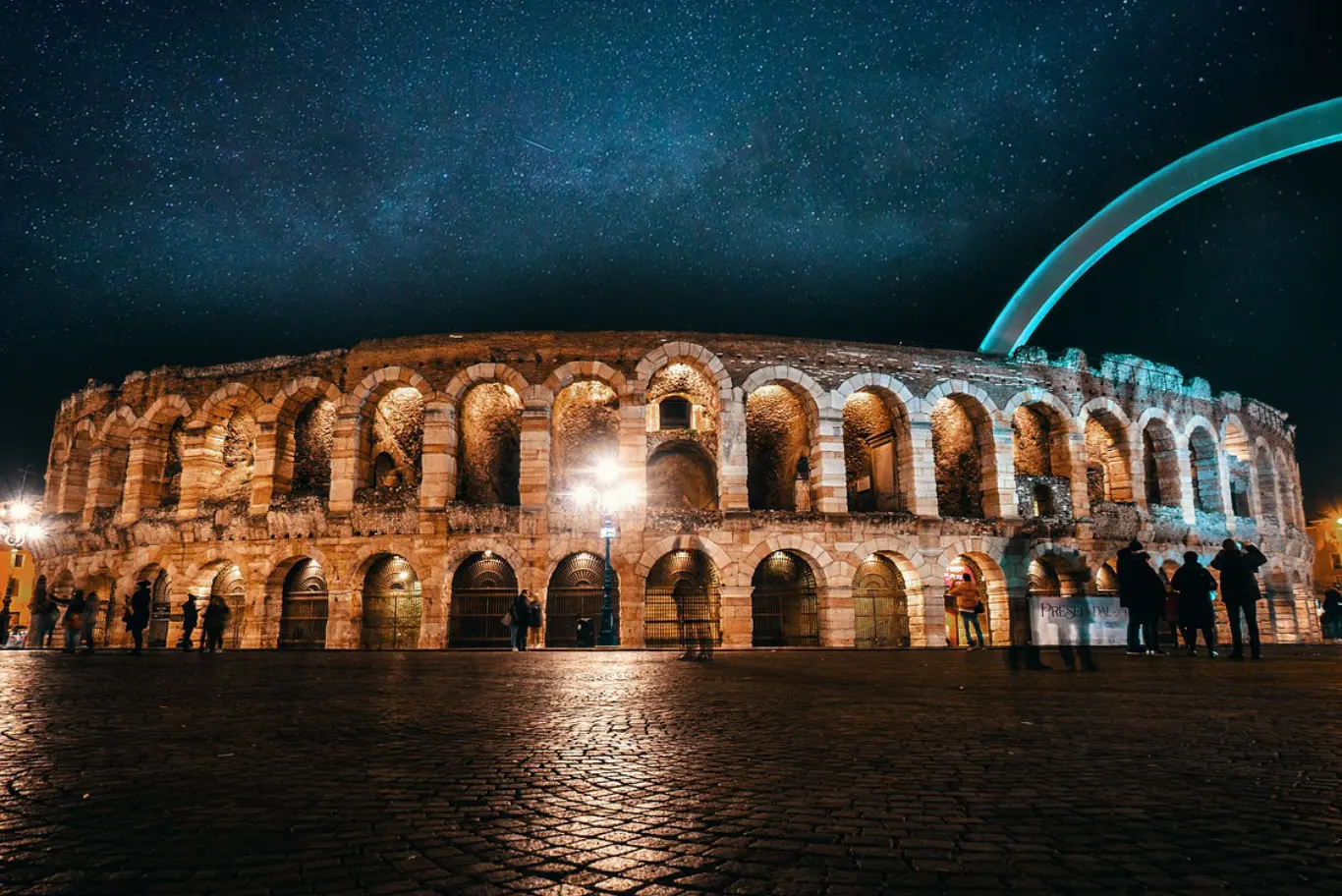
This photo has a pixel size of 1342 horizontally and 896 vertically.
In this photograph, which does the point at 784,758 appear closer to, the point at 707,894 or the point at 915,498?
the point at 707,894

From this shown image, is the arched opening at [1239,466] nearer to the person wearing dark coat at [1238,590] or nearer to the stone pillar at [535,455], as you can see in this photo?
the person wearing dark coat at [1238,590]

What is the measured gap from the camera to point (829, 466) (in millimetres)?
21219

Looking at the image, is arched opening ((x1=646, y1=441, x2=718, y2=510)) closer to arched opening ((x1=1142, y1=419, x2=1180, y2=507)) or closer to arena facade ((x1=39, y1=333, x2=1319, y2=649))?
arena facade ((x1=39, y1=333, x2=1319, y2=649))

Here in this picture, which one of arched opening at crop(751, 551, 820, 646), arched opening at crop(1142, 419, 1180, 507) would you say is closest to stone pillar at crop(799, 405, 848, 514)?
arched opening at crop(751, 551, 820, 646)

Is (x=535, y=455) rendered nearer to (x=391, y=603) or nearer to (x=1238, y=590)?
(x=391, y=603)

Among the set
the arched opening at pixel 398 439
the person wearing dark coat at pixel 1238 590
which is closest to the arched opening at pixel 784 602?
the person wearing dark coat at pixel 1238 590

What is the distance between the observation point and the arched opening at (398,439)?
76.0 ft

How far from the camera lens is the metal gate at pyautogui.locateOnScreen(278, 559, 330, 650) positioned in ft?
69.8

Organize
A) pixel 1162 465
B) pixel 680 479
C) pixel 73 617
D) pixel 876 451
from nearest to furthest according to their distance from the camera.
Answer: pixel 73 617 → pixel 876 451 → pixel 1162 465 → pixel 680 479

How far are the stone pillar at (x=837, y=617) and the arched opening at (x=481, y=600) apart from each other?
27.1 feet

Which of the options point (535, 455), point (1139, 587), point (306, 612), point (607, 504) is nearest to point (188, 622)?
point (306, 612)

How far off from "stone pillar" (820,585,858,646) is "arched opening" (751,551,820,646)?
10.2 inches

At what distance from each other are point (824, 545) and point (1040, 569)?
7.67m

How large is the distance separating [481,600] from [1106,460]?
19.8 metres
